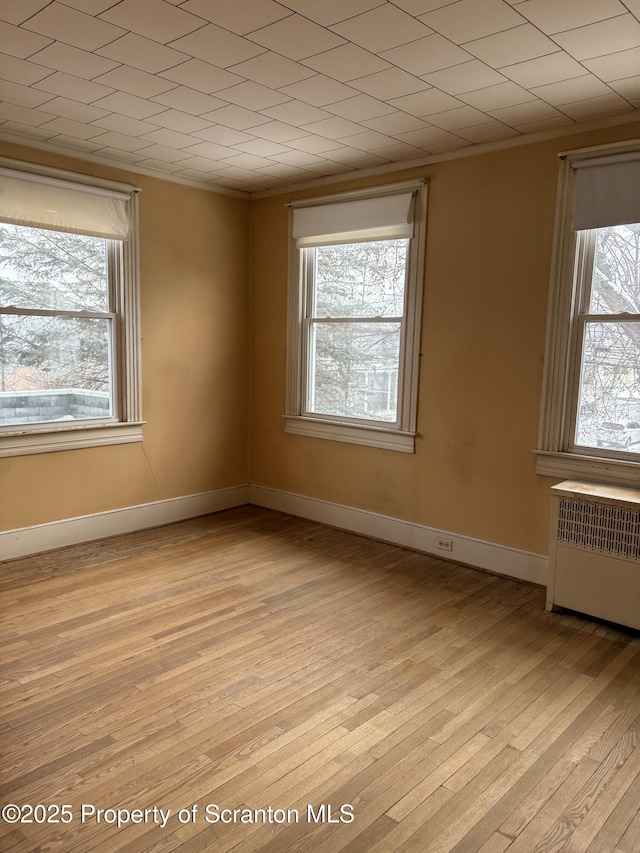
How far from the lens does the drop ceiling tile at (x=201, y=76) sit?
2.86m

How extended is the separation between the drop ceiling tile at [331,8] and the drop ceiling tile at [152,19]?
1.37ft

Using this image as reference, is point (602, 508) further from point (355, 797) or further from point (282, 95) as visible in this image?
point (282, 95)

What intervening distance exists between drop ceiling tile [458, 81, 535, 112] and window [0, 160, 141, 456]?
2.54 meters

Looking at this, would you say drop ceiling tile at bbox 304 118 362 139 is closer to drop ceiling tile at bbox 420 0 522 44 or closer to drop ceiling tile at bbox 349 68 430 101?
drop ceiling tile at bbox 349 68 430 101

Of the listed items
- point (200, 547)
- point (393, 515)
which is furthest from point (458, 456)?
point (200, 547)

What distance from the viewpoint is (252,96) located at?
3205 millimetres

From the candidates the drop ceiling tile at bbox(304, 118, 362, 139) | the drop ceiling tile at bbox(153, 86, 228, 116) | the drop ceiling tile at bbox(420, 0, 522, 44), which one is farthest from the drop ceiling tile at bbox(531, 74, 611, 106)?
the drop ceiling tile at bbox(153, 86, 228, 116)

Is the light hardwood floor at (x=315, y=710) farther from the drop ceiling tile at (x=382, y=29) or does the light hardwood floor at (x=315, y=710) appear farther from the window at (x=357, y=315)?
the drop ceiling tile at (x=382, y=29)

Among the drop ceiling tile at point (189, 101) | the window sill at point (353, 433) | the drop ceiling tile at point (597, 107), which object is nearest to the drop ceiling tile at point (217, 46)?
the drop ceiling tile at point (189, 101)

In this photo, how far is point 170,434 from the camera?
16.5ft

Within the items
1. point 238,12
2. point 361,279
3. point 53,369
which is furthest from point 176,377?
point 238,12

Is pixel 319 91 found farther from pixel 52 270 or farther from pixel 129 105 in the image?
pixel 52 270

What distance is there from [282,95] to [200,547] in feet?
9.69

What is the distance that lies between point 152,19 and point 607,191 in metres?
2.44
